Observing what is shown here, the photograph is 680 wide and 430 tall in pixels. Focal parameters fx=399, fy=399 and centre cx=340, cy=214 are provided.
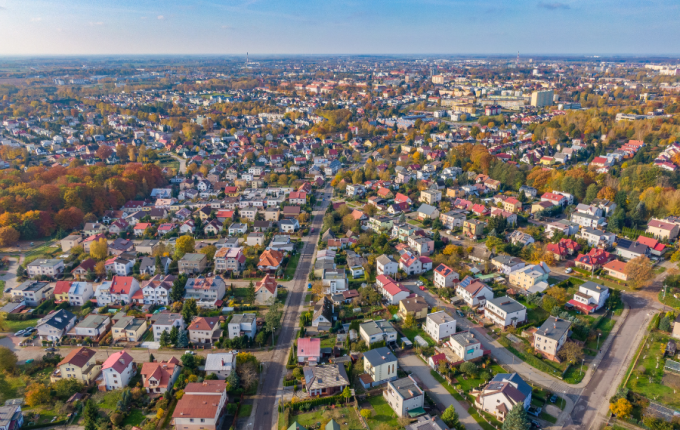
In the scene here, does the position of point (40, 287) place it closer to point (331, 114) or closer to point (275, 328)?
point (275, 328)

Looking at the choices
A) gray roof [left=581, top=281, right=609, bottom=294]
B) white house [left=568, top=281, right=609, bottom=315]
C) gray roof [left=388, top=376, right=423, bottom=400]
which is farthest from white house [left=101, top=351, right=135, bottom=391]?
gray roof [left=581, top=281, right=609, bottom=294]

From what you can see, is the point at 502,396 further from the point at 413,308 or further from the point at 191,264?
the point at 191,264

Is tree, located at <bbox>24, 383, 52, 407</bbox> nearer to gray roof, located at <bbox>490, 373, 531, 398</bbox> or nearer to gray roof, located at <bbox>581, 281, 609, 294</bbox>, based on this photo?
gray roof, located at <bbox>490, 373, 531, 398</bbox>

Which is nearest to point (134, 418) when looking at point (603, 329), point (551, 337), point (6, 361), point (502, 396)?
point (6, 361)

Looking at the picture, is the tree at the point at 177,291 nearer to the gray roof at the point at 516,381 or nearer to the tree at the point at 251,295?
the tree at the point at 251,295

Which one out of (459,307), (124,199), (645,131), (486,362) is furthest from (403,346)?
(645,131)
